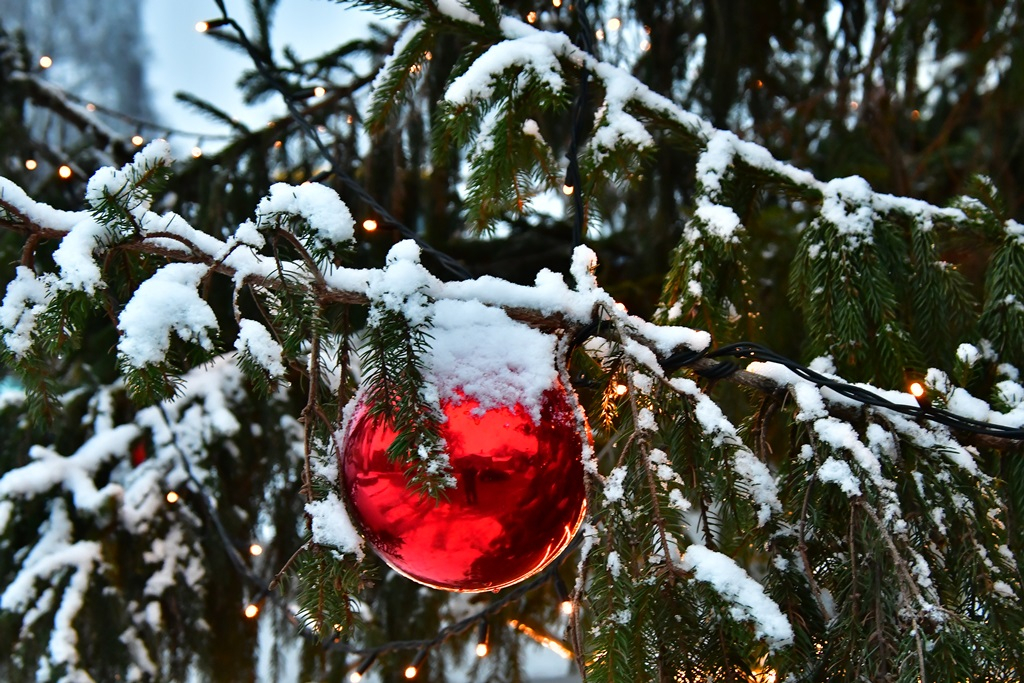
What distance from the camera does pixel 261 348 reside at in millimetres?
769

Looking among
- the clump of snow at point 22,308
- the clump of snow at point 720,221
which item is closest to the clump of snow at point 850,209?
the clump of snow at point 720,221

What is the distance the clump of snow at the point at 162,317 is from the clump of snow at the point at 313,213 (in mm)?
82

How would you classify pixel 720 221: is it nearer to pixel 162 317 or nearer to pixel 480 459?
pixel 480 459

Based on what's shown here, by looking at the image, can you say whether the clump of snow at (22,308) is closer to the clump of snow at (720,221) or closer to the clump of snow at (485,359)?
the clump of snow at (485,359)

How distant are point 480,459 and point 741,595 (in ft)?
0.77

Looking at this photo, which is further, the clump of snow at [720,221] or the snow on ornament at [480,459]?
the clump of snow at [720,221]

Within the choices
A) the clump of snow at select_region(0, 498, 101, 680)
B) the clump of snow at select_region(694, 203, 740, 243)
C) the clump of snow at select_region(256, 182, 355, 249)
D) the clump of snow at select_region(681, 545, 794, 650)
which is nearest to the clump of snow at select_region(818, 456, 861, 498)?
the clump of snow at select_region(681, 545, 794, 650)

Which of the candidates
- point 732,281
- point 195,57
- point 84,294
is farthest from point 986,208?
point 195,57

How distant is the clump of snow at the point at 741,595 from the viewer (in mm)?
686

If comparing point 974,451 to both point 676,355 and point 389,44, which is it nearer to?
point 676,355

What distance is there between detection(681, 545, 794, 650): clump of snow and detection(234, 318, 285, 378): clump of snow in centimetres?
39

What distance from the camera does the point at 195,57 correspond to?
16.9 meters

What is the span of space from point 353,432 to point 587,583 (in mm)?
238

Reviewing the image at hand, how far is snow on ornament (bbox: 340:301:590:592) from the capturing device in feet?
2.35
